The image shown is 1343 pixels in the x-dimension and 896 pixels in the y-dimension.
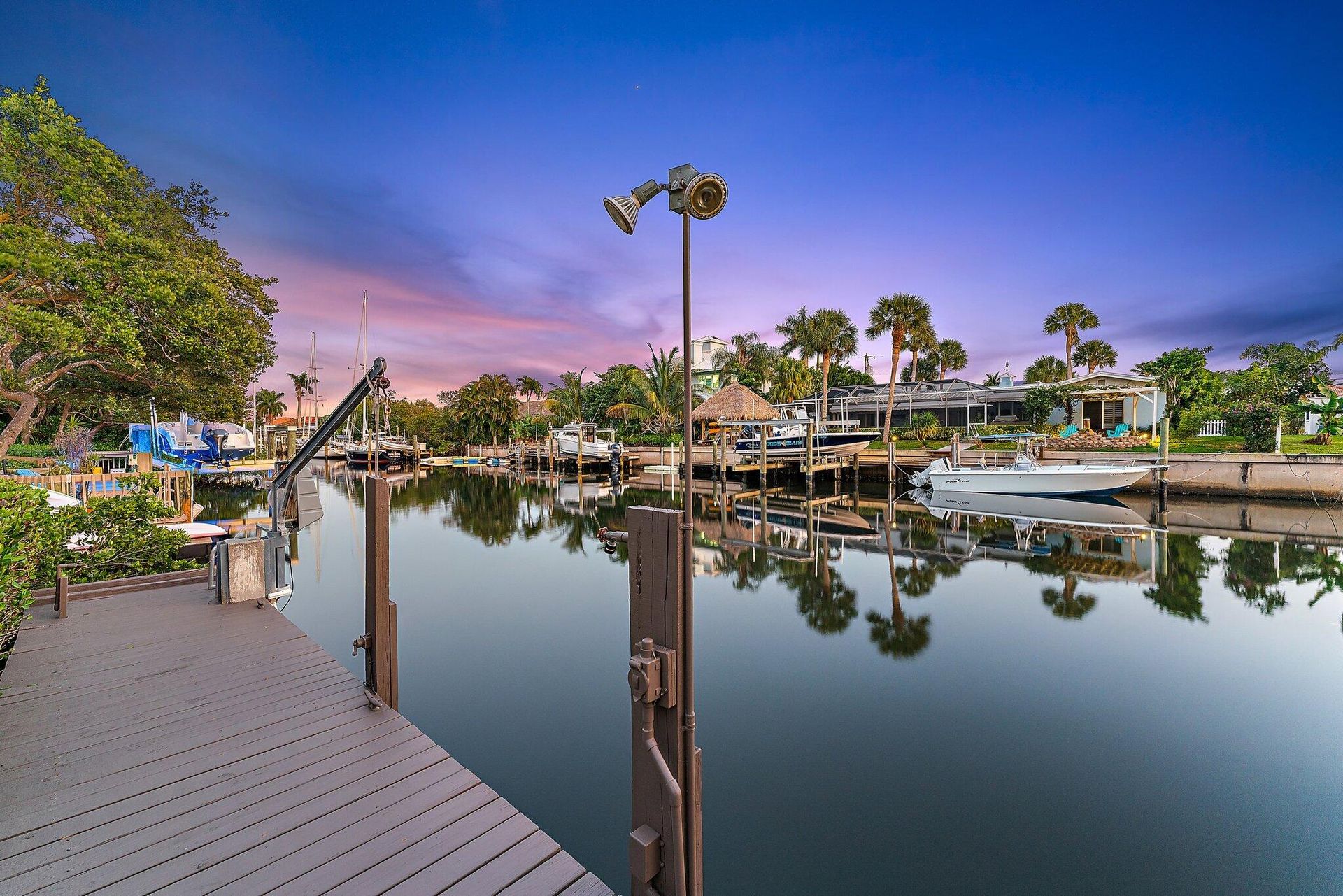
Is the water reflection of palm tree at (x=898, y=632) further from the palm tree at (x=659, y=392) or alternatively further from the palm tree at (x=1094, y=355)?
the palm tree at (x=1094, y=355)

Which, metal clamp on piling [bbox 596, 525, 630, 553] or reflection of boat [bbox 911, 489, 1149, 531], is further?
reflection of boat [bbox 911, 489, 1149, 531]

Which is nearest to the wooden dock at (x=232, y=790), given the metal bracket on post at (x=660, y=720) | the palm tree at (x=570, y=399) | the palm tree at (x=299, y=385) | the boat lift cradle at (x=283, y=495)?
the metal bracket on post at (x=660, y=720)

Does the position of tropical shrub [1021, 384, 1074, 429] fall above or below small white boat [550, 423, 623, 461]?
above

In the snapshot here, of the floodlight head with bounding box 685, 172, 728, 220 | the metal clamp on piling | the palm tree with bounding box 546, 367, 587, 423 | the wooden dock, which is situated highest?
the palm tree with bounding box 546, 367, 587, 423

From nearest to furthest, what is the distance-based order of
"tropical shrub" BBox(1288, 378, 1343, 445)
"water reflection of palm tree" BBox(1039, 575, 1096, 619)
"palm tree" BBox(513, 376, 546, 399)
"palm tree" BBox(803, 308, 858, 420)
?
"water reflection of palm tree" BBox(1039, 575, 1096, 619) → "tropical shrub" BBox(1288, 378, 1343, 445) → "palm tree" BBox(803, 308, 858, 420) → "palm tree" BBox(513, 376, 546, 399)

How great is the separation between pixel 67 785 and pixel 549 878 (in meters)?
2.86

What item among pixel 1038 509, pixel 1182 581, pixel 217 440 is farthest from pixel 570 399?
pixel 1182 581

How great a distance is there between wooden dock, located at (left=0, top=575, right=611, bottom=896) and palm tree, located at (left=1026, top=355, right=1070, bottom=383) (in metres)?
47.6

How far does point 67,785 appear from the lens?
2902mm

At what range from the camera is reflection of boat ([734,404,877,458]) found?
28.1 m

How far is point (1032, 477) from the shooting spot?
71.5 ft

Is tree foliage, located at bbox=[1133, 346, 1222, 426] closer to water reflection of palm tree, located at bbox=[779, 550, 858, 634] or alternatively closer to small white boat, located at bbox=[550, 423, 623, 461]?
water reflection of palm tree, located at bbox=[779, 550, 858, 634]

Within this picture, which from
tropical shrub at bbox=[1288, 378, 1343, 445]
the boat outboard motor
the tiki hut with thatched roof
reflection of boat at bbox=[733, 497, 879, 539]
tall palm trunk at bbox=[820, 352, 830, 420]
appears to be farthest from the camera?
tall palm trunk at bbox=[820, 352, 830, 420]

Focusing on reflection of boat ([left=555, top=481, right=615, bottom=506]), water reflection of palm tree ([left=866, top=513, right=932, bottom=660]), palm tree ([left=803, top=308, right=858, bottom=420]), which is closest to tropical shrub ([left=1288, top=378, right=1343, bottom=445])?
palm tree ([left=803, top=308, right=858, bottom=420])
